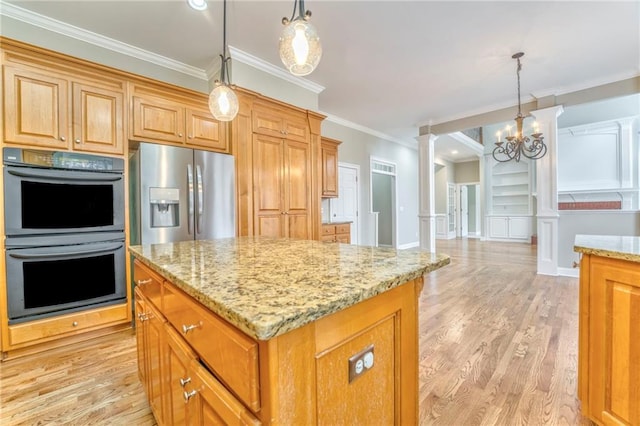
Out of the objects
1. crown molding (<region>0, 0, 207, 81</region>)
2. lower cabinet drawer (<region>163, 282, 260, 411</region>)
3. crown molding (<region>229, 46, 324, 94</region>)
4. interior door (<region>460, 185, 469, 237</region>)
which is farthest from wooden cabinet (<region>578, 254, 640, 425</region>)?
interior door (<region>460, 185, 469, 237</region>)

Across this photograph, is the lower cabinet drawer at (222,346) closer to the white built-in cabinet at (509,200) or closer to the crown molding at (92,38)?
the crown molding at (92,38)

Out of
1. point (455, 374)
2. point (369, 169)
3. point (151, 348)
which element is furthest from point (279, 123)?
point (369, 169)

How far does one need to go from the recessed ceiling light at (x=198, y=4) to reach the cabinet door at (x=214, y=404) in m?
2.65

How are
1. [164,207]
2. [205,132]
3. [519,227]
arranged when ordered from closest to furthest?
[164,207] → [205,132] → [519,227]

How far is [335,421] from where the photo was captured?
0.68m

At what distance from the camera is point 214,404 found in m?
0.69

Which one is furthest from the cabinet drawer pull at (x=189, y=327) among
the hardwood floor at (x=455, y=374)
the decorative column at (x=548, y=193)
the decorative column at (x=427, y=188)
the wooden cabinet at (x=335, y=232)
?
the decorative column at (x=427, y=188)

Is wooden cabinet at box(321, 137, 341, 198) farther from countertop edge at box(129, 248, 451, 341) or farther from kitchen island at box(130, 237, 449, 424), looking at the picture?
countertop edge at box(129, 248, 451, 341)

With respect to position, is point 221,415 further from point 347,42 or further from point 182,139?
point 347,42

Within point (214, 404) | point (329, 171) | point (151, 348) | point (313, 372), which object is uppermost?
point (329, 171)

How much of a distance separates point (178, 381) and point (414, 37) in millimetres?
3335

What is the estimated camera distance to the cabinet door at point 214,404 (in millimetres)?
594

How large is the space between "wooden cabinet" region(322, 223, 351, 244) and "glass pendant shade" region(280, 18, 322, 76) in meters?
2.91

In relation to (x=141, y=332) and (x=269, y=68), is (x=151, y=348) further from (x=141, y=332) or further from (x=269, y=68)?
(x=269, y=68)
